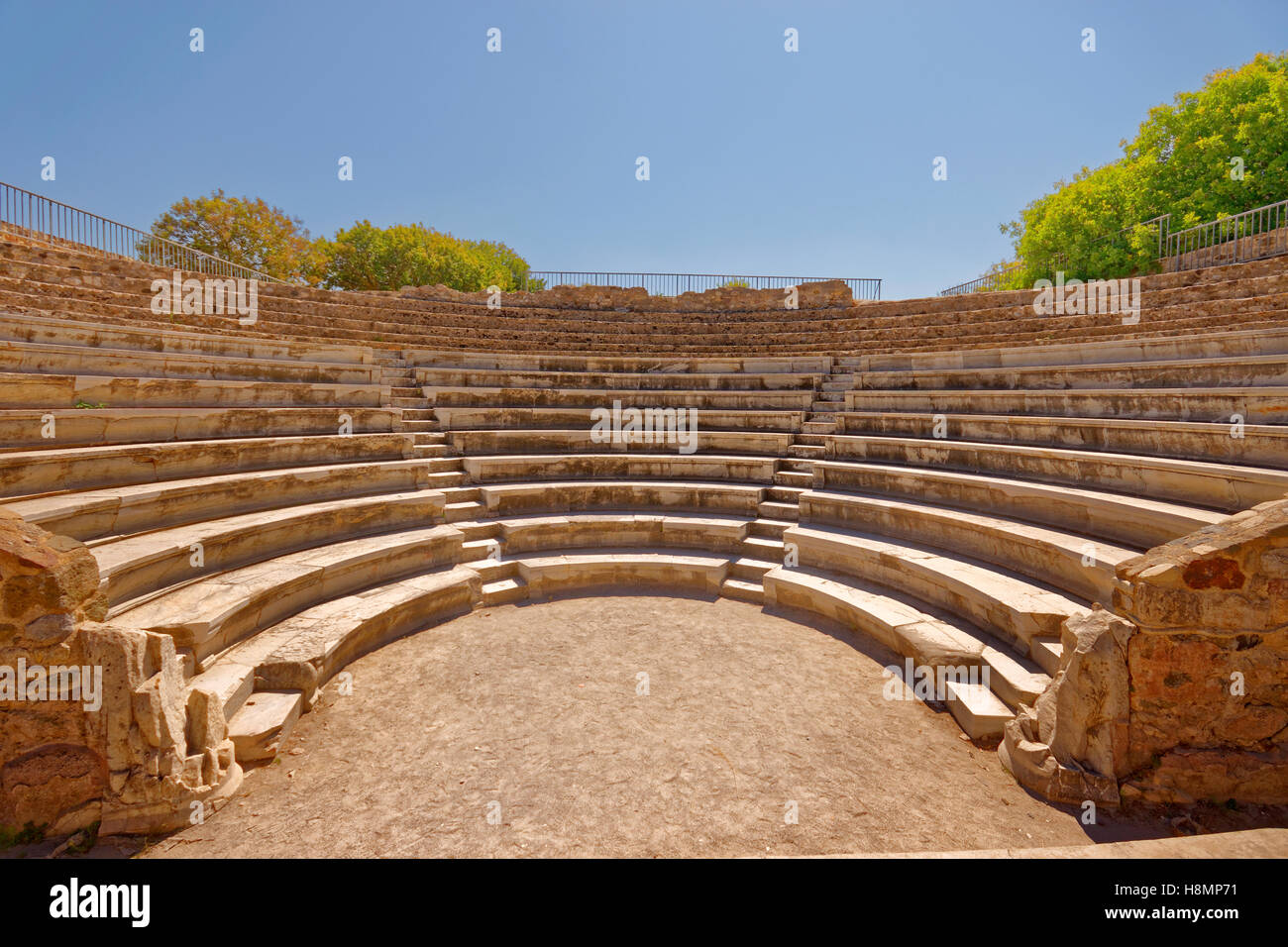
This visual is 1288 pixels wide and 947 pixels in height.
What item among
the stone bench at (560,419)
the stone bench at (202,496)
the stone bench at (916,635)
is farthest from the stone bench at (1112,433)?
the stone bench at (202,496)

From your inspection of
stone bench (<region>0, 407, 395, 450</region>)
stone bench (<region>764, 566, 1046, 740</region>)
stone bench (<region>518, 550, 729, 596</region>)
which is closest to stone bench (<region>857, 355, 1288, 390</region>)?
stone bench (<region>764, 566, 1046, 740</region>)

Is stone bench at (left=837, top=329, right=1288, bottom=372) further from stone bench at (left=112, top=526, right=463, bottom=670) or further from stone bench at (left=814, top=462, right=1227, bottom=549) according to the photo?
stone bench at (left=112, top=526, right=463, bottom=670)

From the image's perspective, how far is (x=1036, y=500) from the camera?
19.4 ft

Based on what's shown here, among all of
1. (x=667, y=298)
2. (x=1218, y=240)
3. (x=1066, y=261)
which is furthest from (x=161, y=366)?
(x=1066, y=261)

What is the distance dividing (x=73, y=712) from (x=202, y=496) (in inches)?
130

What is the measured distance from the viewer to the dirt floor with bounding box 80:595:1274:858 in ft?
10.0

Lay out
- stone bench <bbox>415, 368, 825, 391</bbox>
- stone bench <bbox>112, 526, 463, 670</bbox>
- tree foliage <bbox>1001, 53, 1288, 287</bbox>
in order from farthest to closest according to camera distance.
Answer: tree foliage <bbox>1001, 53, 1288, 287</bbox> < stone bench <bbox>415, 368, 825, 391</bbox> < stone bench <bbox>112, 526, 463, 670</bbox>

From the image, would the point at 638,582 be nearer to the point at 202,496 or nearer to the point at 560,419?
the point at 560,419

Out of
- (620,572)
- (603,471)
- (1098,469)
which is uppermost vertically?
(1098,469)

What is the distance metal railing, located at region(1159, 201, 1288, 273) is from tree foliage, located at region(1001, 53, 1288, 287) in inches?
33.8

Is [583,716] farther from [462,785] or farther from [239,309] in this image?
[239,309]

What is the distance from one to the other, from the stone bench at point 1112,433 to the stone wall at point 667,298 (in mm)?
9381

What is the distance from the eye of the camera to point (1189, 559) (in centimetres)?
312

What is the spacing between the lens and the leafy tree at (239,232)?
99.7 feet
